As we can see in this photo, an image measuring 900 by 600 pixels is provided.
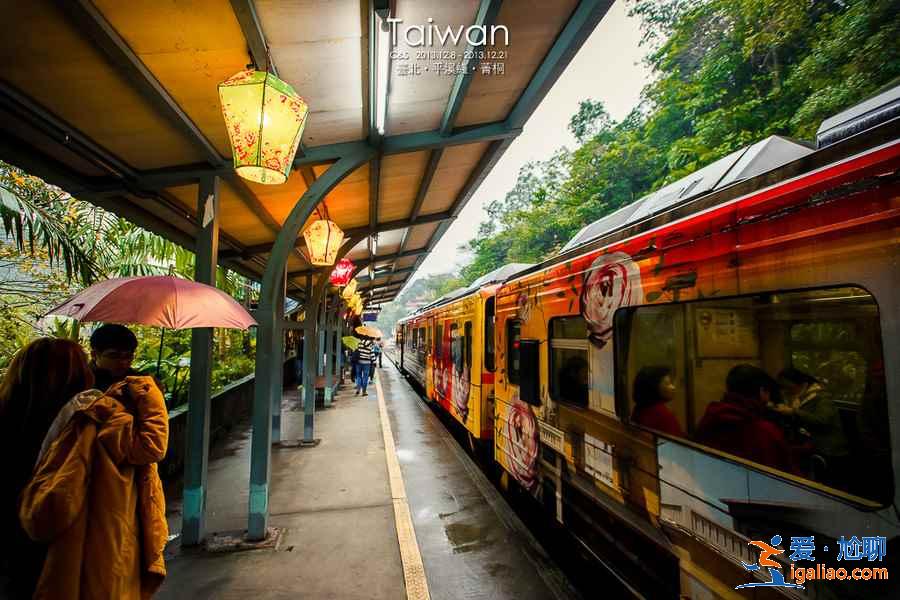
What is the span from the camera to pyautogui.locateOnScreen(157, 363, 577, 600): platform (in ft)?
9.73

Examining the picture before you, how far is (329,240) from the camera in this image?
196 inches

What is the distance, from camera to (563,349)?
338 cm

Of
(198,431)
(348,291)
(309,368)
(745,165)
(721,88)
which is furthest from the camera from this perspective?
(721,88)

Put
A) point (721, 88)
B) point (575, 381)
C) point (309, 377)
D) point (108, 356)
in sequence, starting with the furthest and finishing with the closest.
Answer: point (721, 88) < point (309, 377) < point (575, 381) < point (108, 356)

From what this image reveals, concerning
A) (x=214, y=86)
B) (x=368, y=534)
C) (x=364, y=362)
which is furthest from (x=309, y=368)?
(x=214, y=86)

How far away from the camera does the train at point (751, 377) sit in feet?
4.57

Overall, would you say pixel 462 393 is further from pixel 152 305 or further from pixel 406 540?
pixel 152 305

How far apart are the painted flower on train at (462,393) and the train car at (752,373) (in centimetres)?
355

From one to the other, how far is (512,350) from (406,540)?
7.00 feet

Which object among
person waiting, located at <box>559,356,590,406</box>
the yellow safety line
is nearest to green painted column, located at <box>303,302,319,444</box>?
the yellow safety line

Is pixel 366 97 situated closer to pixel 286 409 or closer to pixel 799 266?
pixel 799 266

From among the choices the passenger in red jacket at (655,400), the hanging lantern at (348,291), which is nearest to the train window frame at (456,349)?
the hanging lantern at (348,291)

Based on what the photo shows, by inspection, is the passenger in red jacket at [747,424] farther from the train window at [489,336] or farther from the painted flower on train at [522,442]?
the train window at [489,336]

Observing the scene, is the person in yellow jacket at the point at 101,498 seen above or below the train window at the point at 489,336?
below
